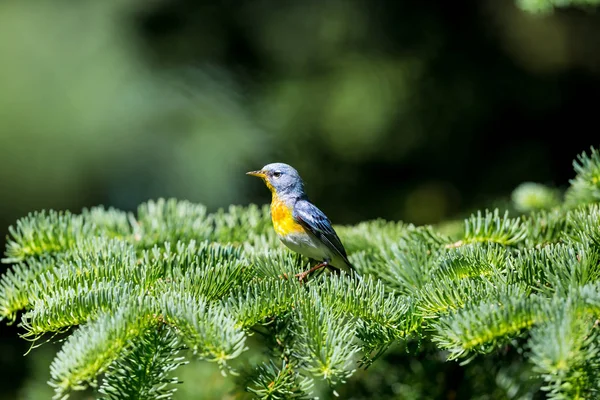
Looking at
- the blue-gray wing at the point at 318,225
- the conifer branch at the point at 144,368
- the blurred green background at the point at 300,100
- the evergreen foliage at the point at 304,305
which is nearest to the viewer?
the evergreen foliage at the point at 304,305

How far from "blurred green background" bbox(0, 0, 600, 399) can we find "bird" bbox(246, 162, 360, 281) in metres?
1.26

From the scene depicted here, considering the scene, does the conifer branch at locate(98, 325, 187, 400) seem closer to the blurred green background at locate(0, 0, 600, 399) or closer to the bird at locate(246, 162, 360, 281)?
the bird at locate(246, 162, 360, 281)

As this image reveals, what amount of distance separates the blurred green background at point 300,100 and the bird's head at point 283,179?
1.21 meters

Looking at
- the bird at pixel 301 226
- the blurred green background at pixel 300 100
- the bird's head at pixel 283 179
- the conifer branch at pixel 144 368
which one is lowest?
the conifer branch at pixel 144 368

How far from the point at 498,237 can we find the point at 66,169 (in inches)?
111

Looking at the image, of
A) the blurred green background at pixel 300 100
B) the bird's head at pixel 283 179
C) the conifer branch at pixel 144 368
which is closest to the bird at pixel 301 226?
the bird's head at pixel 283 179

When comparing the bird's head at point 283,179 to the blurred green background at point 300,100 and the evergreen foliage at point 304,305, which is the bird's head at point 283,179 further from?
the blurred green background at point 300,100

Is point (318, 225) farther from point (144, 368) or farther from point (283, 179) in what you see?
point (144, 368)

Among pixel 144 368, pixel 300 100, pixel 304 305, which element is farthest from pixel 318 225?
pixel 300 100

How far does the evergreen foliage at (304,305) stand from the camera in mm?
1188

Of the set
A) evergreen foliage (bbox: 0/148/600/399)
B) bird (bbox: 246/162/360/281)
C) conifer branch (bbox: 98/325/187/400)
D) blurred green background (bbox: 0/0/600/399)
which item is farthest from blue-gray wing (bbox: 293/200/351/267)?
blurred green background (bbox: 0/0/600/399)

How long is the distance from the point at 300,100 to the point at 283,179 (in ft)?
6.65

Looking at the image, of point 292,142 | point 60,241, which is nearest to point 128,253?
point 60,241

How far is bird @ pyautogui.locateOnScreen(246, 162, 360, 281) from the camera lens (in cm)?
213
